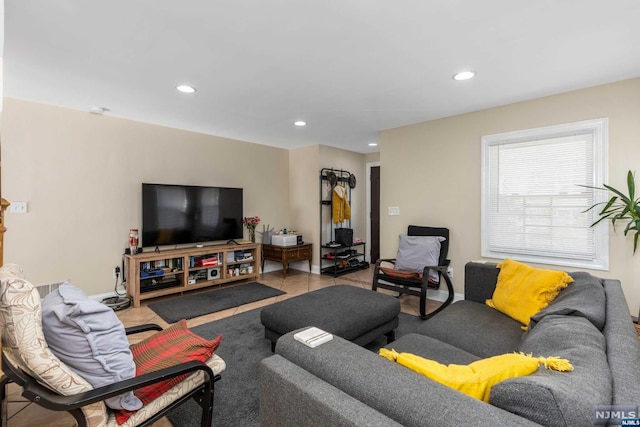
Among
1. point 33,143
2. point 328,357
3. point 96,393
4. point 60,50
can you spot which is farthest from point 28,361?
point 33,143

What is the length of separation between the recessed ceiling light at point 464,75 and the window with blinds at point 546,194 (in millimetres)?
1106

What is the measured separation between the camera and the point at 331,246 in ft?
17.4

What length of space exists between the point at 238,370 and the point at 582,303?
2.19 m

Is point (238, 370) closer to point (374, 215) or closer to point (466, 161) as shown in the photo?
point (466, 161)

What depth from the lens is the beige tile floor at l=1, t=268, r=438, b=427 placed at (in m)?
1.70

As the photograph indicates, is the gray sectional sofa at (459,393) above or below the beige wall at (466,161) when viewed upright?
below

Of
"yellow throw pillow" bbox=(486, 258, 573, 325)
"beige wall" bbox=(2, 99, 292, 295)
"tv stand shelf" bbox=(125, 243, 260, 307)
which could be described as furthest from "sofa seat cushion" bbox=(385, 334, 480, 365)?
"beige wall" bbox=(2, 99, 292, 295)

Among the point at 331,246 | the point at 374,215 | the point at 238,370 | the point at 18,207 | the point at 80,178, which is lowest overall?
the point at 238,370

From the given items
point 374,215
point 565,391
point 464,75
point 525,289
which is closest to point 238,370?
point 565,391

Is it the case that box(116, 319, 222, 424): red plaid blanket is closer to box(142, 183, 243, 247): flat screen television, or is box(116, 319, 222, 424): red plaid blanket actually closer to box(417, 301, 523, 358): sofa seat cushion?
box(417, 301, 523, 358): sofa seat cushion

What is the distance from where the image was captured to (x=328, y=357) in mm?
1027

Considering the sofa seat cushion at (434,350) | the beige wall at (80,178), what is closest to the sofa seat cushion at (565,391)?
the sofa seat cushion at (434,350)

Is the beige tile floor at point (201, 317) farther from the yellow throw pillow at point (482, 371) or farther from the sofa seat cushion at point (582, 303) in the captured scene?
the sofa seat cushion at point (582, 303)

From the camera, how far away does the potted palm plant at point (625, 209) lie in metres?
2.49
